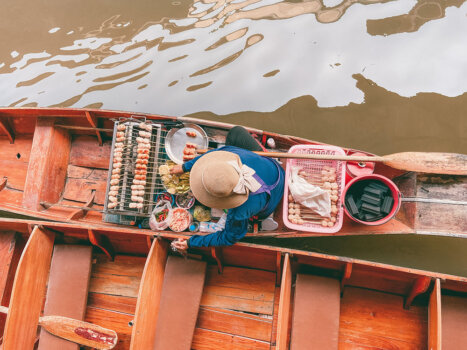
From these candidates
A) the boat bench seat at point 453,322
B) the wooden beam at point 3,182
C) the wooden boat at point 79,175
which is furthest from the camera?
the wooden beam at point 3,182

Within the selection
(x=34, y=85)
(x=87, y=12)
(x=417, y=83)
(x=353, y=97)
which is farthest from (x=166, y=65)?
(x=417, y=83)

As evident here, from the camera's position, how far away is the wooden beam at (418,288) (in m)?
3.17

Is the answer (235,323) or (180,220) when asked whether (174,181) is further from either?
(235,323)

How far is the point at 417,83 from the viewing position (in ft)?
17.0

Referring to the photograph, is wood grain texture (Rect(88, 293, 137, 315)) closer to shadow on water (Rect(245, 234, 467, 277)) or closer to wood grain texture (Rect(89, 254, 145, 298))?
wood grain texture (Rect(89, 254, 145, 298))

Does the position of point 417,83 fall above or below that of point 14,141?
above

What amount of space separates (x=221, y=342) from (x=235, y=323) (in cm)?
27

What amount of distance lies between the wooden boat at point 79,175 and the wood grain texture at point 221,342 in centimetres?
124

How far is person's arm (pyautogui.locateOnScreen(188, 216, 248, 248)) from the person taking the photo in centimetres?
306

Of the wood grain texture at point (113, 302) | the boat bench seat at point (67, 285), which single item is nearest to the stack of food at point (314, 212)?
the wood grain texture at point (113, 302)

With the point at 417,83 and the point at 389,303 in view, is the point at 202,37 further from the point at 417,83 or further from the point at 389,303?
the point at 389,303

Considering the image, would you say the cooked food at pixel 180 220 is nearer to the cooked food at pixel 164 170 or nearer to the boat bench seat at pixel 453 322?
the cooked food at pixel 164 170

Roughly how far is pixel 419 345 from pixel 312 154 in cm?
236

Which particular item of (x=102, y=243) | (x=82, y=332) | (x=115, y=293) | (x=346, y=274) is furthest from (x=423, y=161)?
(x=82, y=332)
